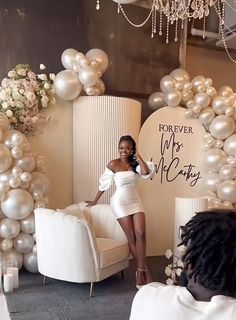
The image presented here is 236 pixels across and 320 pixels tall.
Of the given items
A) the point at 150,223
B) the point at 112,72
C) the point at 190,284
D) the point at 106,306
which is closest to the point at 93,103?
the point at 112,72

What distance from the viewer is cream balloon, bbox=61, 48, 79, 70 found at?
4453 millimetres

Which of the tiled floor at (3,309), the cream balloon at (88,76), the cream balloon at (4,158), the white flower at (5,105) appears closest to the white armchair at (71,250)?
the tiled floor at (3,309)

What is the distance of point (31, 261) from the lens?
404 cm

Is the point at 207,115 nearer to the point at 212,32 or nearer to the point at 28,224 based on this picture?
the point at 212,32

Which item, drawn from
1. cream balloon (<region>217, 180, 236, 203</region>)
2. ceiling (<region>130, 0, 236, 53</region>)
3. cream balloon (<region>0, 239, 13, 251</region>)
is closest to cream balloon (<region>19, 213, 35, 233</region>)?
cream balloon (<region>0, 239, 13, 251</region>)

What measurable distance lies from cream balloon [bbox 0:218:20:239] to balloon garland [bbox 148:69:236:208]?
2.36 metres

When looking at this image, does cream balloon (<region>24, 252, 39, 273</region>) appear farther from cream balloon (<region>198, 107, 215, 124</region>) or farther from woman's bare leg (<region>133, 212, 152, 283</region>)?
cream balloon (<region>198, 107, 215, 124</region>)

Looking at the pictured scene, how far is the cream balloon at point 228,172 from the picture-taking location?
4785 millimetres

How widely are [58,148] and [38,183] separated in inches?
28.3

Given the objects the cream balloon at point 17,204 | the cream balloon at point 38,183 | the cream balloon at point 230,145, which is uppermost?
the cream balloon at point 230,145

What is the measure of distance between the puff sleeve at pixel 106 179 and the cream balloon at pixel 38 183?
1.91 feet

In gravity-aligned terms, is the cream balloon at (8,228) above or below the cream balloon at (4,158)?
below

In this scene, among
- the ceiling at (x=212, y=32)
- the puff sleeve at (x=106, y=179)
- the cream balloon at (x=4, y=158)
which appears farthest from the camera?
the ceiling at (x=212, y=32)

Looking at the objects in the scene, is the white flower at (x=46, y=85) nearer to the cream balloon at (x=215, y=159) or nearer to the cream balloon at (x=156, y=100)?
the cream balloon at (x=156, y=100)
